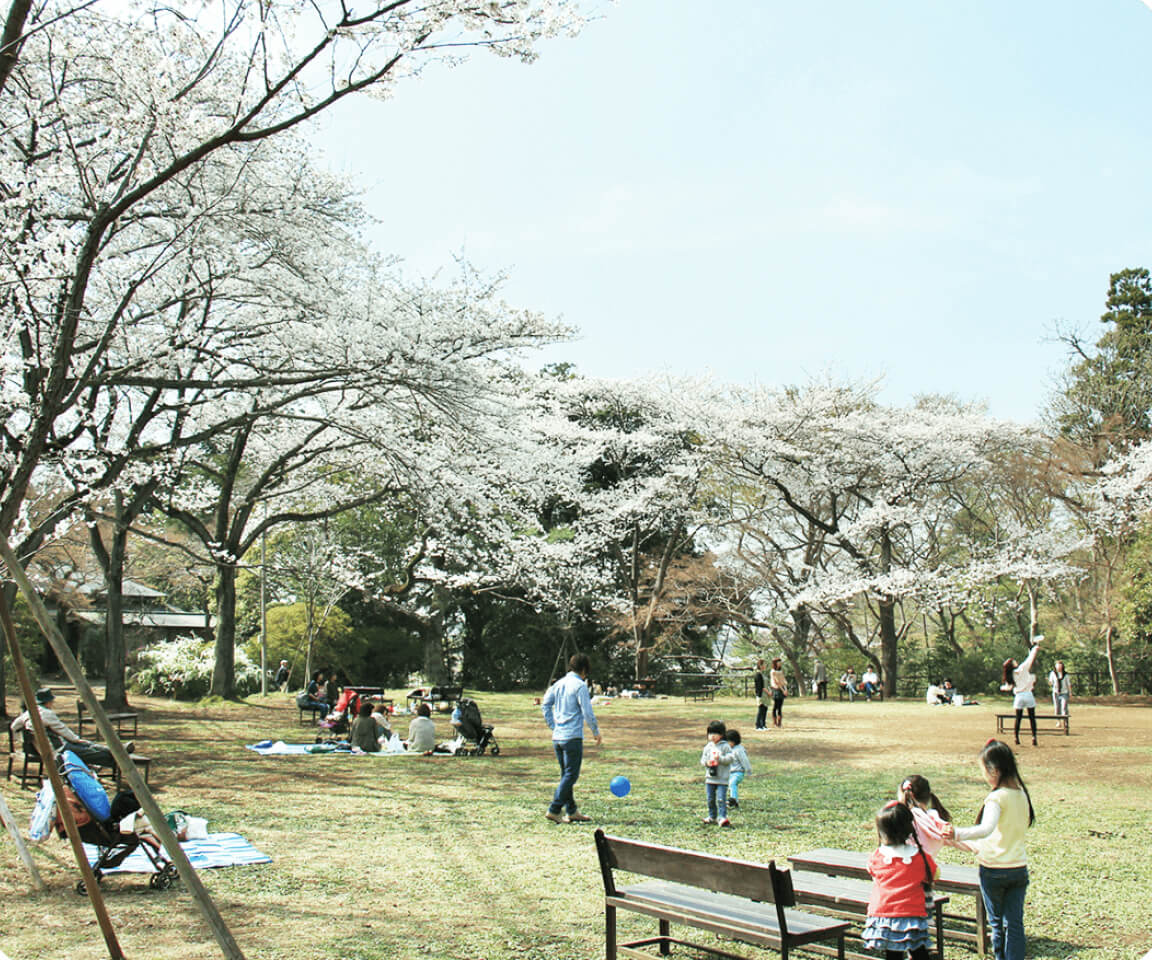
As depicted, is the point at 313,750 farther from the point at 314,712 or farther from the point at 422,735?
the point at 314,712

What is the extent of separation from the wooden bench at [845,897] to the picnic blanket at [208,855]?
3.94m

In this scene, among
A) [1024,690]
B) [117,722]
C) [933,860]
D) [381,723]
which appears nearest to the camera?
[933,860]

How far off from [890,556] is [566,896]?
1061 inches

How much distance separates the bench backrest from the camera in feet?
13.5

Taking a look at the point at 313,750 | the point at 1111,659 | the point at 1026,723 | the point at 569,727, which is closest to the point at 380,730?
the point at 313,750

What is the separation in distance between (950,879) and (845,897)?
0.72m

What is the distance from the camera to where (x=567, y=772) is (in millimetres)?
8688

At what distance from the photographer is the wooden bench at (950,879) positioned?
5113 mm

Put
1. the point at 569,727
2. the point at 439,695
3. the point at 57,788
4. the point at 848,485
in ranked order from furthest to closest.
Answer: the point at 848,485 < the point at 439,695 < the point at 569,727 < the point at 57,788

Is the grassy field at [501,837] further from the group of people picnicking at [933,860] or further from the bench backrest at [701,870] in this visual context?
the group of people picnicking at [933,860]

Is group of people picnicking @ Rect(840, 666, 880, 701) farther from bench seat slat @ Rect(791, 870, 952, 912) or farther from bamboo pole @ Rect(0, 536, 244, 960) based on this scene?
bamboo pole @ Rect(0, 536, 244, 960)

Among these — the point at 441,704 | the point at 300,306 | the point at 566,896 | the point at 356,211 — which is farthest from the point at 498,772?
the point at 441,704

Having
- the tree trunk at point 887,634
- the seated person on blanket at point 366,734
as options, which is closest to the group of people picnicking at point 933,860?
the seated person on blanket at point 366,734

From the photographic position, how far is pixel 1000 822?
456 centimetres
